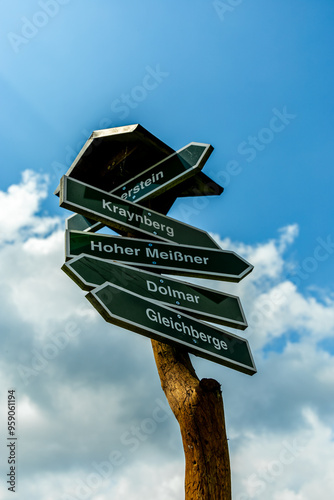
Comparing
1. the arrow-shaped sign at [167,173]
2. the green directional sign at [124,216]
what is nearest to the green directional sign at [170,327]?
the green directional sign at [124,216]

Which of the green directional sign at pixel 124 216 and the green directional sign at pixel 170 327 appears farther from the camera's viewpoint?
the green directional sign at pixel 124 216

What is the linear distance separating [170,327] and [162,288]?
41 cm

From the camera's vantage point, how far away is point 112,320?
350cm

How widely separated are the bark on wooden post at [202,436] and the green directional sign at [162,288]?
26.6 inches

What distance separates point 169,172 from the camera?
4.95 meters

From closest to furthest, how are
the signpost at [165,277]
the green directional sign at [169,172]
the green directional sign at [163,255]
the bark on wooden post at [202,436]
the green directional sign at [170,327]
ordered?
the bark on wooden post at [202,436]
the signpost at [165,277]
the green directional sign at [170,327]
the green directional sign at [163,255]
the green directional sign at [169,172]

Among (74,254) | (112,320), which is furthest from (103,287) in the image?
(74,254)

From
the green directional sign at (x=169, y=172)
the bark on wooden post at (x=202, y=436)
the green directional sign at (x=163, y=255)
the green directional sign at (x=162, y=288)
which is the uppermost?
the green directional sign at (x=169, y=172)

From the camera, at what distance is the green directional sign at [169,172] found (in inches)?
191

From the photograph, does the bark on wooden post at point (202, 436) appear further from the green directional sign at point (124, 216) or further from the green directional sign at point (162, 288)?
the green directional sign at point (124, 216)

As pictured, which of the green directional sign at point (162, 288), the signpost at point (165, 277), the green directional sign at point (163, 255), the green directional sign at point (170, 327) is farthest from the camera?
the green directional sign at point (163, 255)

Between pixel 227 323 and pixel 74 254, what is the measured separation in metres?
1.54

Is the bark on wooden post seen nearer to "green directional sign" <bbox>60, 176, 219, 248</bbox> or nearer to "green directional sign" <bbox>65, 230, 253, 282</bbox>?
"green directional sign" <bbox>65, 230, 253, 282</bbox>

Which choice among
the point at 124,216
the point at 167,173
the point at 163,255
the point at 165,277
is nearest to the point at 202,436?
the point at 165,277
